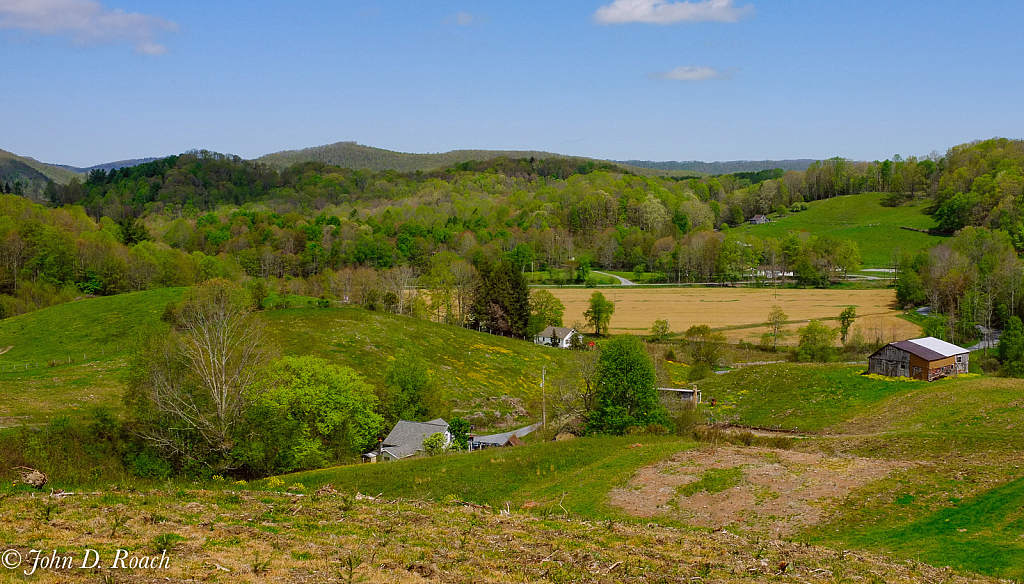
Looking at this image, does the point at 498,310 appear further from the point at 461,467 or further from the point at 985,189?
the point at 985,189

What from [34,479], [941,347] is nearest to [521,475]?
[34,479]

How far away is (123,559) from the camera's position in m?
12.3

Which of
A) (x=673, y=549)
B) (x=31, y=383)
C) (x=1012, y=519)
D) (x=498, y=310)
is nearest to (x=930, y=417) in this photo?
(x=1012, y=519)

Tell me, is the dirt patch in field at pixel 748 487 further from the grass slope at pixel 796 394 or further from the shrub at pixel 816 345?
the shrub at pixel 816 345

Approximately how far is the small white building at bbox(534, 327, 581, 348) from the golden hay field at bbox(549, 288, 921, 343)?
302 inches

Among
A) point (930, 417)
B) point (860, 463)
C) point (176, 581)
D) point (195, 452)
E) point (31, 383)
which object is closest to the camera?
point (176, 581)

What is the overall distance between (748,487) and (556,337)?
6591 cm

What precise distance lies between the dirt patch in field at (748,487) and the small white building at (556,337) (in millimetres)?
61071

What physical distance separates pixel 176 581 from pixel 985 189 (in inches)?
7508

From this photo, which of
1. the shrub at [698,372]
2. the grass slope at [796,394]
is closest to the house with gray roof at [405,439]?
the grass slope at [796,394]

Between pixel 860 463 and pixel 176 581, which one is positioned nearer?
pixel 176 581

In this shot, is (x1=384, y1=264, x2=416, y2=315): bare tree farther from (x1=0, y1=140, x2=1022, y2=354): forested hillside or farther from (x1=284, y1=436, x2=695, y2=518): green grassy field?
(x1=284, y1=436, x2=695, y2=518): green grassy field

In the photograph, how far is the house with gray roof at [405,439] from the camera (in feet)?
130

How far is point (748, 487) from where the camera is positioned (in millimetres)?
23703
